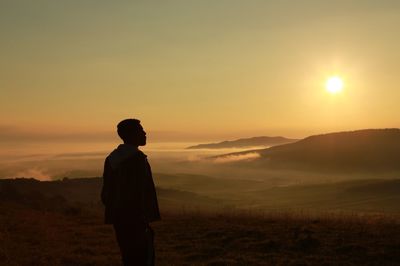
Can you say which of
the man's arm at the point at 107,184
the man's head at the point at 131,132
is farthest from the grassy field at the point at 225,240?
the man's head at the point at 131,132

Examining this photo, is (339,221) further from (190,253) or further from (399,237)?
(190,253)

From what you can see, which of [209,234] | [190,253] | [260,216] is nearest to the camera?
[190,253]

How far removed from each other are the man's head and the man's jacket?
0.10 metres

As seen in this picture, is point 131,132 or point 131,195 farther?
point 131,132

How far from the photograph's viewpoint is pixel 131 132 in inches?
333

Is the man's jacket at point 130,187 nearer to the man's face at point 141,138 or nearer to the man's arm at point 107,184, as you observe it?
the man's arm at point 107,184

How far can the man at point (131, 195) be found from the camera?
328 inches

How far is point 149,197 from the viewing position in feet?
27.6

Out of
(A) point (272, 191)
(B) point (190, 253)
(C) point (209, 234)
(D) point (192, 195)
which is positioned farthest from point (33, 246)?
(A) point (272, 191)

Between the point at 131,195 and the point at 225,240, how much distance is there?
11.8 m

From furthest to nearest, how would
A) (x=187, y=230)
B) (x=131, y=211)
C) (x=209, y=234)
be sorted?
(x=187, y=230) → (x=209, y=234) → (x=131, y=211)

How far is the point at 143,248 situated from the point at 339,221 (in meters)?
16.3

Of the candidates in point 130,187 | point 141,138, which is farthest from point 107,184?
point 141,138

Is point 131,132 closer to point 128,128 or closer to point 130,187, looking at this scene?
point 128,128
